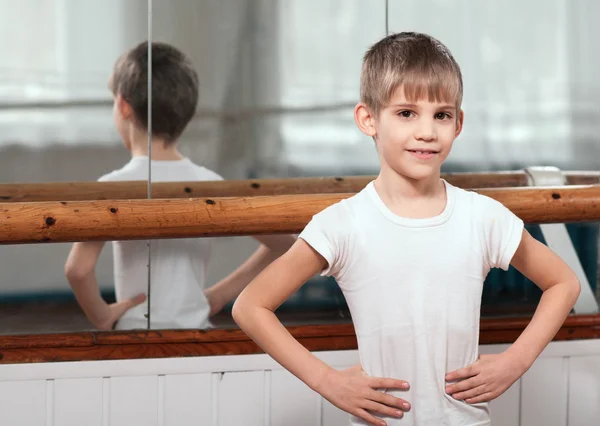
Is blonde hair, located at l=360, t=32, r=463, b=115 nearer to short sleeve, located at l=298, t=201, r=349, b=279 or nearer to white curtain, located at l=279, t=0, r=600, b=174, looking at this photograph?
short sleeve, located at l=298, t=201, r=349, b=279

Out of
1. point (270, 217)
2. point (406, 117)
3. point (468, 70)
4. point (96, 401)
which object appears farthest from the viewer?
point (468, 70)

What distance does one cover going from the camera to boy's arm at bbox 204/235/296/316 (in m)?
2.00

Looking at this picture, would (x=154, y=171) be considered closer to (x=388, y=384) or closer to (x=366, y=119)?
(x=366, y=119)

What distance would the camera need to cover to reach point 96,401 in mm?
1617

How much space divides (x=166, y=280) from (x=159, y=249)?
8 centimetres

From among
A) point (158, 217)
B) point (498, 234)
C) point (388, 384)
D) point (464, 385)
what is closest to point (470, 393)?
point (464, 385)

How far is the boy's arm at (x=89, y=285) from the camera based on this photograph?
6.30ft

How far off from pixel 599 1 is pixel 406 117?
4.88 ft

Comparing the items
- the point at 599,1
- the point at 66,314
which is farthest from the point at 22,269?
the point at 599,1

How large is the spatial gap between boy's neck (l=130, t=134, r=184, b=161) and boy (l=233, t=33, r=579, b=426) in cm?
94

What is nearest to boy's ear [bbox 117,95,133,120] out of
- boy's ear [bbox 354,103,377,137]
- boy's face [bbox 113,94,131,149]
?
boy's face [bbox 113,94,131,149]

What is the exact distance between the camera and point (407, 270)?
4.00 feet

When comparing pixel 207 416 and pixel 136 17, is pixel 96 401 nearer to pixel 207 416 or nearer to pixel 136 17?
pixel 207 416

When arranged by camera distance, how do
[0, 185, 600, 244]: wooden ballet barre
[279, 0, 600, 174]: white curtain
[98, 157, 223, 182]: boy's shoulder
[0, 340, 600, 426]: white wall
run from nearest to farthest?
[0, 185, 600, 244]: wooden ballet barre, [0, 340, 600, 426]: white wall, [98, 157, 223, 182]: boy's shoulder, [279, 0, 600, 174]: white curtain
